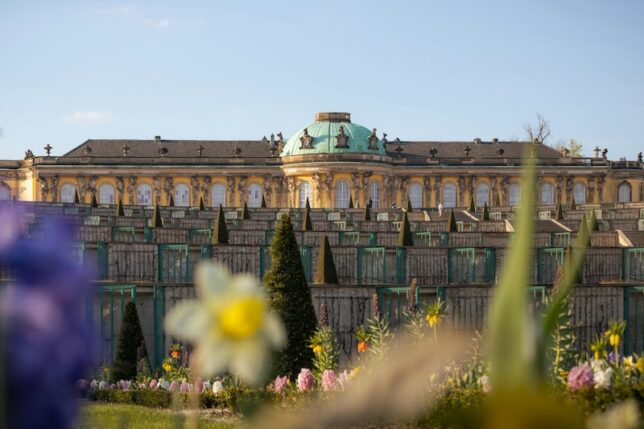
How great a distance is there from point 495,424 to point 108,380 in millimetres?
11371

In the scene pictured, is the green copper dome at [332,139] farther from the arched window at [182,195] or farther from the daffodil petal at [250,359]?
the daffodil petal at [250,359]

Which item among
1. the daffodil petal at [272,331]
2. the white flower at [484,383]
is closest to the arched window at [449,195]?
the white flower at [484,383]

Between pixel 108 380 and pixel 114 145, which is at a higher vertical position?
pixel 114 145

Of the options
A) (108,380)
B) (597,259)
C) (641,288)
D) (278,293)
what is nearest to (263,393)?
(278,293)

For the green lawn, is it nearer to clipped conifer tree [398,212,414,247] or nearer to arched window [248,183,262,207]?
clipped conifer tree [398,212,414,247]

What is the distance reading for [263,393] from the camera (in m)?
8.30

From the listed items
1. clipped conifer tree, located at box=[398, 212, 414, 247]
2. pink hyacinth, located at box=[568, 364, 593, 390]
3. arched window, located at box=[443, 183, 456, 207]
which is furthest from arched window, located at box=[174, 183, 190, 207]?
pink hyacinth, located at box=[568, 364, 593, 390]

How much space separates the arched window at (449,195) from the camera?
68.6 metres

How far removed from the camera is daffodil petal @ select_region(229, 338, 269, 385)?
992mm

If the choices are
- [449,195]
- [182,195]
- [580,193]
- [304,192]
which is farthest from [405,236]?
[580,193]

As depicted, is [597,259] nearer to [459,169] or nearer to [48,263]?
[48,263]

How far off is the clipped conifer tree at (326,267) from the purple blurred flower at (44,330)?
51.3 ft

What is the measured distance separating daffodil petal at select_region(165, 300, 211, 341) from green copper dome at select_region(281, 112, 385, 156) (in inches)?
2435

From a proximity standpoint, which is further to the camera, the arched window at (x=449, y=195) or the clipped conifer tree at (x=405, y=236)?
the arched window at (x=449, y=195)
